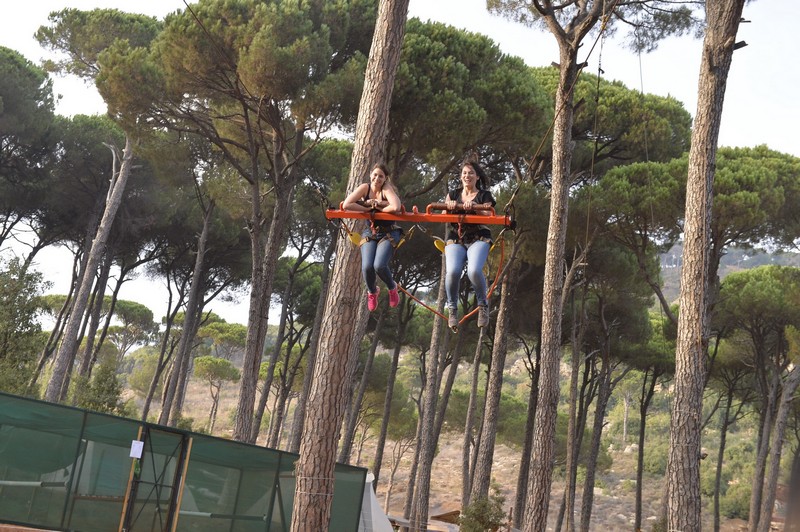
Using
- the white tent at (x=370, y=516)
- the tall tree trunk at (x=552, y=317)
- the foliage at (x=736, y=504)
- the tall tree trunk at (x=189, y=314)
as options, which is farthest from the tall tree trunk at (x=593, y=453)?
the foliage at (x=736, y=504)

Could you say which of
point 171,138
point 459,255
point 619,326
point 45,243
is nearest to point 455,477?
point 619,326

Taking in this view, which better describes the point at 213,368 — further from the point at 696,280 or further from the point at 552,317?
the point at 696,280

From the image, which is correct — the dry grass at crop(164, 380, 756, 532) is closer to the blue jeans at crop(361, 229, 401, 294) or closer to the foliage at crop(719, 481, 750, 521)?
the foliage at crop(719, 481, 750, 521)

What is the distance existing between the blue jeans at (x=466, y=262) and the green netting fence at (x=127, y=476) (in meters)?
5.00

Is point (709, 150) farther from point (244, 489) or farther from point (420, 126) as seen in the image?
point (244, 489)

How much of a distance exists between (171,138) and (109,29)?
3378mm

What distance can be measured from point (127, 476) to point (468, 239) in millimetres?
5531

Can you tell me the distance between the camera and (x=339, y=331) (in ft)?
22.4

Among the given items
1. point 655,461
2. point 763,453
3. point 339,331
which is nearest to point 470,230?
point 339,331

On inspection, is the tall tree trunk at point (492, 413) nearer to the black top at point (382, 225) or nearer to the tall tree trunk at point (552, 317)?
the tall tree trunk at point (552, 317)

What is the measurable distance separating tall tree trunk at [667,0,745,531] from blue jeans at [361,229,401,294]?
4632 mm

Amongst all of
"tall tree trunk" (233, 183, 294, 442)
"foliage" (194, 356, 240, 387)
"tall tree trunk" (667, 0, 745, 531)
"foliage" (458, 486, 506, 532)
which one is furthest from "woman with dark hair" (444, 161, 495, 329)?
"foliage" (194, 356, 240, 387)

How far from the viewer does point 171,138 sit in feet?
66.6

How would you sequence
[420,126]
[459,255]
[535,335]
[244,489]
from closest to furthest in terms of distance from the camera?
[459,255], [244,489], [420,126], [535,335]
